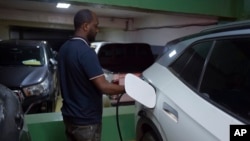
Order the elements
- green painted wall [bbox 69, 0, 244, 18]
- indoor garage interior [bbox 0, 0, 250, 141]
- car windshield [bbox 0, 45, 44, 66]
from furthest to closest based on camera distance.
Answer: car windshield [bbox 0, 45, 44, 66], green painted wall [bbox 69, 0, 244, 18], indoor garage interior [bbox 0, 0, 250, 141]

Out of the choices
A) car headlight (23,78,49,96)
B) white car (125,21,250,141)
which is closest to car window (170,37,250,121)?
white car (125,21,250,141)

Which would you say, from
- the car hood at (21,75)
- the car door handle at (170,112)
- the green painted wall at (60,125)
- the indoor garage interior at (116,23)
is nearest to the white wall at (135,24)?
the indoor garage interior at (116,23)

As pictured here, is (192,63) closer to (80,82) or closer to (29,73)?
(80,82)

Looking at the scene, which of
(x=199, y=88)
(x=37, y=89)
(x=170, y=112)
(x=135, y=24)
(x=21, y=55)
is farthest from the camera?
(x=135, y=24)

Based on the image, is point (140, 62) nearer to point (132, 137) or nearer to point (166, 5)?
point (166, 5)

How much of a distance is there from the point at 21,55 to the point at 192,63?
14.9 ft

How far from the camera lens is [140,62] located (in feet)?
21.1

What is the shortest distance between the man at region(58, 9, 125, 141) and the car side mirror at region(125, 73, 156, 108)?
0.17m

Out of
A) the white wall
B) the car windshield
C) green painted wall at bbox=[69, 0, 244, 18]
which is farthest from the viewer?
the white wall

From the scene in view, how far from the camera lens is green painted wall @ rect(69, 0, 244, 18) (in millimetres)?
4199

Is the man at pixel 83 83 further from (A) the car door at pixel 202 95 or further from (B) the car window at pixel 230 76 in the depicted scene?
(B) the car window at pixel 230 76

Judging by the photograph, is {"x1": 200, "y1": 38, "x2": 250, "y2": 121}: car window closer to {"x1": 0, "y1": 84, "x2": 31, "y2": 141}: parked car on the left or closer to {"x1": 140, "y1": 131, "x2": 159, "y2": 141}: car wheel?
{"x1": 140, "y1": 131, "x2": 159, "y2": 141}: car wheel

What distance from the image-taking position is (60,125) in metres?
3.56

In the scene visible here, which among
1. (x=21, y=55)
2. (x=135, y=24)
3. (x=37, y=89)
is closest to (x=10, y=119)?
(x=37, y=89)
